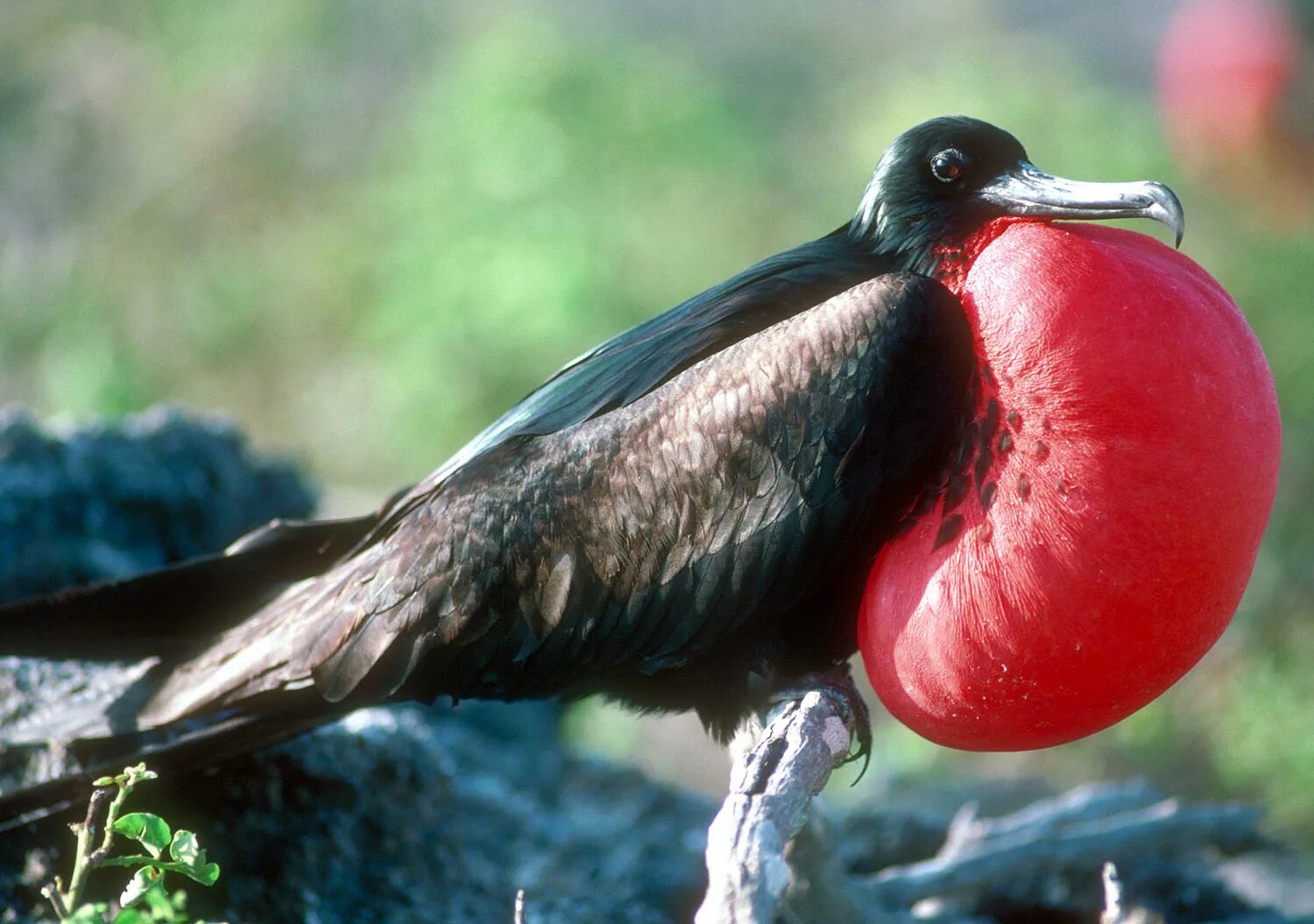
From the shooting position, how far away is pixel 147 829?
82.9 inches

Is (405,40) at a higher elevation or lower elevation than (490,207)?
higher

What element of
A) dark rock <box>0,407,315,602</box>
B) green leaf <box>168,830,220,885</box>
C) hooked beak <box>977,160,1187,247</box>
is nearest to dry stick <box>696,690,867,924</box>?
green leaf <box>168,830,220,885</box>

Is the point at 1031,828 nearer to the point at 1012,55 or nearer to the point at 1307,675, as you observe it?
the point at 1307,675

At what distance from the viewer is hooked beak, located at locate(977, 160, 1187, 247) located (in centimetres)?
225

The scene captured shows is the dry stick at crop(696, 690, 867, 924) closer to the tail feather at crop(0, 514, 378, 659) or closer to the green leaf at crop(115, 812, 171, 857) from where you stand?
the green leaf at crop(115, 812, 171, 857)

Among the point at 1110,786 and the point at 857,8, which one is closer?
the point at 1110,786

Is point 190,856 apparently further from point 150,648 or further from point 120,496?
point 120,496

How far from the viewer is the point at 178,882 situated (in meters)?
3.02

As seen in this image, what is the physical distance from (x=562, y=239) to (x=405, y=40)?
20.4 ft

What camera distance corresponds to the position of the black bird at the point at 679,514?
7.67 feet

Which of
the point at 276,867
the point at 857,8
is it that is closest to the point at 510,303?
the point at 276,867

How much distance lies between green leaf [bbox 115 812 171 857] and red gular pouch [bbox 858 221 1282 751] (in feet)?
3.34

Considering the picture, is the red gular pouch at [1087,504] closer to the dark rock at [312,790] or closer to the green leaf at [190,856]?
the green leaf at [190,856]

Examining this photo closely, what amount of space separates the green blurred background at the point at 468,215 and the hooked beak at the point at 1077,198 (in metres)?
3.83
